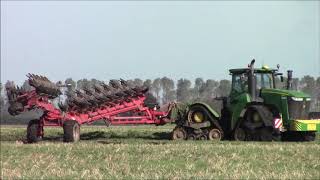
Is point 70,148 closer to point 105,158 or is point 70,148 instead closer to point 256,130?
point 105,158

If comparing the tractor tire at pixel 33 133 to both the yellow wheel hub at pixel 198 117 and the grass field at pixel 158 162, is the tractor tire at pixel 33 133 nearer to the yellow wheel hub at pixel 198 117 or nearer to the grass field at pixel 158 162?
the grass field at pixel 158 162

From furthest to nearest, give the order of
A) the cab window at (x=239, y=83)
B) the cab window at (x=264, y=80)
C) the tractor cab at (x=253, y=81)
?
the cab window at (x=239, y=83) → the cab window at (x=264, y=80) → the tractor cab at (x=253, y=81)

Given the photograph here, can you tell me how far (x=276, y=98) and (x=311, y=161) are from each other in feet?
28.1

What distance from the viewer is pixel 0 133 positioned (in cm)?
2650

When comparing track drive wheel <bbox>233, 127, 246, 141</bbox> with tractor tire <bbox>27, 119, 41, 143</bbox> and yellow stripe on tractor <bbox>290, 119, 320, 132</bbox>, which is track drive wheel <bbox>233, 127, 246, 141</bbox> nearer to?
yellow stripe on tractor <bbox>290, 119, 320, 132</bbox>

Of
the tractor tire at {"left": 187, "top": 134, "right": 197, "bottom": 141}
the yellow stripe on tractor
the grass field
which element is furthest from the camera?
the tractor tire at {"left": 187, "top": 134, "right": 197, "bottom": 141}

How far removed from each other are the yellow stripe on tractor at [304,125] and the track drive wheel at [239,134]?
71.7 inches

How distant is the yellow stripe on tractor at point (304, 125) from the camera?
1991cm

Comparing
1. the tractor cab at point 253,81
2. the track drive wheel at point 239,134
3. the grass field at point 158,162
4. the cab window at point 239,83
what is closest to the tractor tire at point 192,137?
the track drive wheel at point 239,134

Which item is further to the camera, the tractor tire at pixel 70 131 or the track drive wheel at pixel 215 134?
the track drive wheel at pixel 215 134

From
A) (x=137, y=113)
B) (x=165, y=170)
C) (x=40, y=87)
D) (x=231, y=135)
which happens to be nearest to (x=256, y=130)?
(x=231, y=135)

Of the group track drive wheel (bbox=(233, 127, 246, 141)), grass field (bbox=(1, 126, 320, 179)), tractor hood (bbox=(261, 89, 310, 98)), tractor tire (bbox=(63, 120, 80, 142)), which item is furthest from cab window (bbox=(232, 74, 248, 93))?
grass field (bbox=(1, 126, 320, 179))

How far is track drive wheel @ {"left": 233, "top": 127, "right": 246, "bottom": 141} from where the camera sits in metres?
21.1

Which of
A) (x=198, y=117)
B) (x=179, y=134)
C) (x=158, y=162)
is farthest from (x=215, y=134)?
(x=158, y=162)
